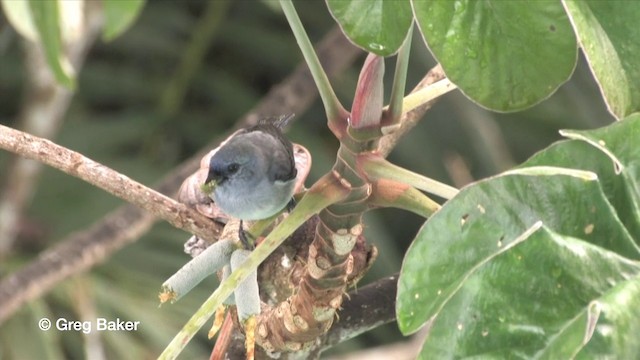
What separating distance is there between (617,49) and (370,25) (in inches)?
7.1

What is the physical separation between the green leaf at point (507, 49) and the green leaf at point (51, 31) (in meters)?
0.56

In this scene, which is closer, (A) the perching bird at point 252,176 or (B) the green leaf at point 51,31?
(A) the perching bird at point 252,176

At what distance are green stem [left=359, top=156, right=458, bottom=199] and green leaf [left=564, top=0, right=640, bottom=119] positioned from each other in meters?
0.12

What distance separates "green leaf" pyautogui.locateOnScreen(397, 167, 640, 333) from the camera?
1.88ft

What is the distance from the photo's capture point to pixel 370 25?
1.94ft

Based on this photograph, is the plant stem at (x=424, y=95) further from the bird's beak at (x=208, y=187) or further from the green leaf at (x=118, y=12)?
the green leaf at (x=118, y=12)

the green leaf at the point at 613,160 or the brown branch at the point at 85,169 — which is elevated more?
the brown branch at the point at 85,169

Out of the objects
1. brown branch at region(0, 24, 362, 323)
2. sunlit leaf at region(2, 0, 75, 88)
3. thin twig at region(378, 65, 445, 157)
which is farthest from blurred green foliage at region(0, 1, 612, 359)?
thin twig at region(378, 65, 445, 157)

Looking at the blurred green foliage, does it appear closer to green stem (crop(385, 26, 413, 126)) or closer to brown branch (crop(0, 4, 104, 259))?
brown branch (crop(0, 4, 104, 259))

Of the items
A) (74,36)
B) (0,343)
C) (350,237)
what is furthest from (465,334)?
(0,343)

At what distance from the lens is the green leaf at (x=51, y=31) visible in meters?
1.08

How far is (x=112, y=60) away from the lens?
7.70ft

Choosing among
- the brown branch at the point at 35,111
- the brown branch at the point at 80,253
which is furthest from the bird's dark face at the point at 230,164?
the brown branch at the point at 35,111

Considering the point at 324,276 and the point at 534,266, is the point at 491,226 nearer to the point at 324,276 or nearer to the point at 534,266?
the point at 534,266
